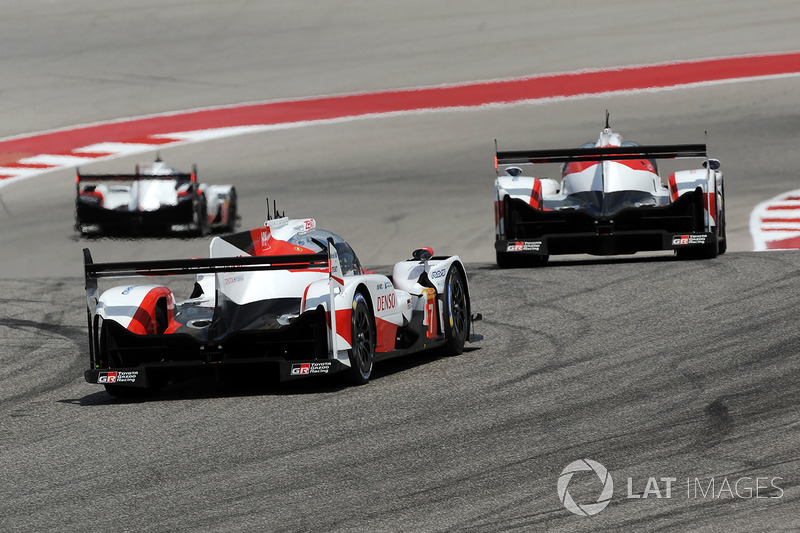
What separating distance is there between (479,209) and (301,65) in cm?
1033

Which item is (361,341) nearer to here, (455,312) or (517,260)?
(455,312)

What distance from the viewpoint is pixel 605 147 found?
52.2ft

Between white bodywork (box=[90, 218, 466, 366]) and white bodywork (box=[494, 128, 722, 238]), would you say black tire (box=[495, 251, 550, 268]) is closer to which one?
white bodywork (box=[494, 128, 722, 238])

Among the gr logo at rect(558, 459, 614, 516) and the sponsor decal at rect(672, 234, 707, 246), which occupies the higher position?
the sponsor decal at rect(672, 234, 707, 246)

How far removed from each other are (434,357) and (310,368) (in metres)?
2.10

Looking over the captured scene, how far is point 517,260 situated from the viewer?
16219 millimetres

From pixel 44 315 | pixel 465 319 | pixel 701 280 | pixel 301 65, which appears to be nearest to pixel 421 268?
pixel 465 319

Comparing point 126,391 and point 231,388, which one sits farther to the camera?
point 231,388

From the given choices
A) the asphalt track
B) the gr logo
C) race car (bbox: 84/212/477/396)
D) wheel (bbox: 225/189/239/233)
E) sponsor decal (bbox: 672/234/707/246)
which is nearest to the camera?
Result: the gr logo

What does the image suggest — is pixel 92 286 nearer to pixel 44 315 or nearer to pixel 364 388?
pixel 364 388

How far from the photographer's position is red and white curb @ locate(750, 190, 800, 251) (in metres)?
17.8

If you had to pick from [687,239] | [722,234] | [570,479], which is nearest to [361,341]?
[570,479]

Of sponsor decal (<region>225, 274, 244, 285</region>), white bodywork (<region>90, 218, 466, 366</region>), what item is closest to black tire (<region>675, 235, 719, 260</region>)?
white bodywork (<region>90, 218, 466, 366</region>)

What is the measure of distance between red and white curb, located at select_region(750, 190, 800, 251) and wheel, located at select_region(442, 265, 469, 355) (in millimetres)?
7317
